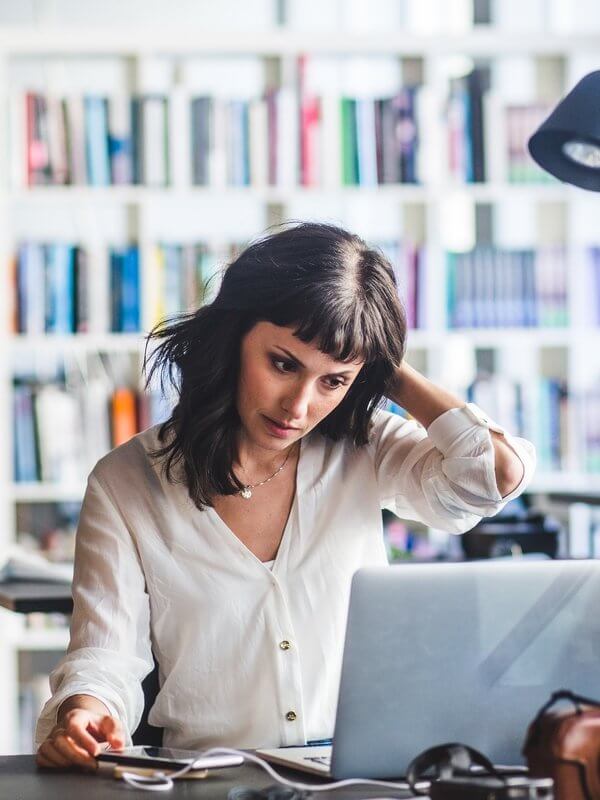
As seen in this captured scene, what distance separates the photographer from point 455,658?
1.05 metres

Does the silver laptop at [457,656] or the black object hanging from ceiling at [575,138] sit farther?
the black object hanging from ceiling at [575,138]

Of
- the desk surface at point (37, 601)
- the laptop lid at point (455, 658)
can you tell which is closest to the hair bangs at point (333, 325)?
the laptop lid at point (455, 658)

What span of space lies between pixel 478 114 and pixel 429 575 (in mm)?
2675

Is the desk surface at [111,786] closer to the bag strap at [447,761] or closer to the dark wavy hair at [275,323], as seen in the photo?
the bag strap at [447,761]

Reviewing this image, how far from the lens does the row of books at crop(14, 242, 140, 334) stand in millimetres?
3443

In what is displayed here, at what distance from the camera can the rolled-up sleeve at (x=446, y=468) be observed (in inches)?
62.2

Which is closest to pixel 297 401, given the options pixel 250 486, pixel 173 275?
pixel 250 486

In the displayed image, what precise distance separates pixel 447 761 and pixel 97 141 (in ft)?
9.11

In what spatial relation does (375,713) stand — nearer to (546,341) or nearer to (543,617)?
(543,617)

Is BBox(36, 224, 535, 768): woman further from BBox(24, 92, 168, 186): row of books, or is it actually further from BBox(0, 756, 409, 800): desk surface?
BBox(24, 92, 168, 186): row of books

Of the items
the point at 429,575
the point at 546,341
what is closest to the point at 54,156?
the point at 546,341

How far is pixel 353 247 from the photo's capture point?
1.59m

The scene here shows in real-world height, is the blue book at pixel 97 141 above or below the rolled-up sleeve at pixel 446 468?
above

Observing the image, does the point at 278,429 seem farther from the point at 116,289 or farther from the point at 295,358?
the point at 116,289
